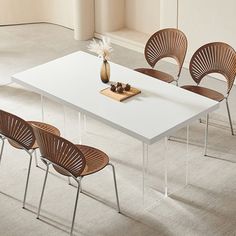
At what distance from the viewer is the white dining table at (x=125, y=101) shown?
5.11 metres

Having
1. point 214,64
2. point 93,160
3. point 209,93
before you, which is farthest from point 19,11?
point 93,160

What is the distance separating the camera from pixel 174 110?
5316mm

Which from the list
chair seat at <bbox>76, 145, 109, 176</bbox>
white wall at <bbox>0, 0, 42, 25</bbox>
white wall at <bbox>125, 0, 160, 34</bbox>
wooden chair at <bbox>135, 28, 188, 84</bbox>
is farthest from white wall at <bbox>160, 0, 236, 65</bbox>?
chair seat at <bbox>76, 145, 109, 176</bbox>

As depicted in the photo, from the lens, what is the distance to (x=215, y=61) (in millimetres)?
6352

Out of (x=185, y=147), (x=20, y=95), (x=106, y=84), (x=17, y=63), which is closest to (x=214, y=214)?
(x=185, y=147)

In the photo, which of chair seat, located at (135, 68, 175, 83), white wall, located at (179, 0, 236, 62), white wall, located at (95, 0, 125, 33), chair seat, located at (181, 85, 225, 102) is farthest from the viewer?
white wall, located at (95, 0, 125, 33)

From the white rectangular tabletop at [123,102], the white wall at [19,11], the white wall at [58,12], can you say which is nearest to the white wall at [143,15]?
the white wall at [58,12]

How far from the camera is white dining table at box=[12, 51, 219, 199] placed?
16.8ft

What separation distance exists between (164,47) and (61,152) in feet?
7.96

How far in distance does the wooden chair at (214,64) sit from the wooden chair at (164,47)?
228mm

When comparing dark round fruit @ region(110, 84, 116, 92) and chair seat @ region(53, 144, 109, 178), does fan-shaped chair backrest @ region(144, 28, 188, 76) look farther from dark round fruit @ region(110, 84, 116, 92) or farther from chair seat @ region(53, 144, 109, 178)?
chair seat @ region(53, 144, 109, 178)

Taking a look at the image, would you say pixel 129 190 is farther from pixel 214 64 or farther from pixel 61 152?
pixel 214 64

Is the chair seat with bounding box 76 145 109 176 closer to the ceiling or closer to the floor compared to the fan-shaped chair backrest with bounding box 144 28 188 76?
closer to the floor

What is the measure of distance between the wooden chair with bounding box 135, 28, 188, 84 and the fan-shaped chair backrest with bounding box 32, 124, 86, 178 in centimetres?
205
